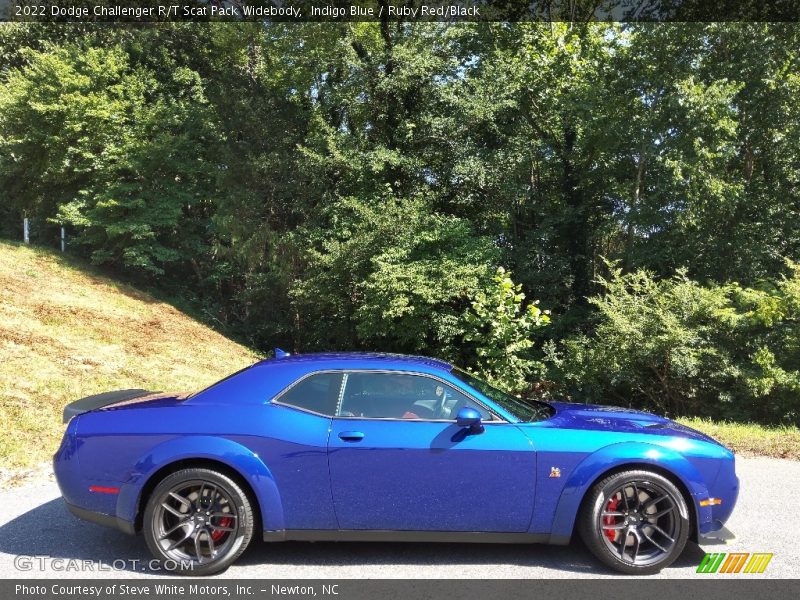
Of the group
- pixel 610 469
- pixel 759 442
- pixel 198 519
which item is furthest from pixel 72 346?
pixel 759 442

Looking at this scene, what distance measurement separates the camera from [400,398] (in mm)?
4262

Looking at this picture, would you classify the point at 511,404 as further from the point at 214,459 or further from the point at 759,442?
the point at 759,442

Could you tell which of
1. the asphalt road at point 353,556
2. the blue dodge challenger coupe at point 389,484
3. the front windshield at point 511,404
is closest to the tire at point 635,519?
the blue dodge challenger coupe at point 389,484

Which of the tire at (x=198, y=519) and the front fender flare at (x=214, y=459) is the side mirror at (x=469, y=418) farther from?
the tire at (x=198, y=519)

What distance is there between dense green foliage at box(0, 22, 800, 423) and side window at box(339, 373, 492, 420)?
9054 millimetres

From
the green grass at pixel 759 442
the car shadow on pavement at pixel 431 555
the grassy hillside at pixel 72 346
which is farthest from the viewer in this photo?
the grassy hillside at pixel 72 346

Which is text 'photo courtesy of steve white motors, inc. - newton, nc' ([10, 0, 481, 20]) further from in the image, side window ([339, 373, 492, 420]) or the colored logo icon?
the colored logo icon

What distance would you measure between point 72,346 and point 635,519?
1129cm

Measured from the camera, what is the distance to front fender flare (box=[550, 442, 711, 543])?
13.1ft

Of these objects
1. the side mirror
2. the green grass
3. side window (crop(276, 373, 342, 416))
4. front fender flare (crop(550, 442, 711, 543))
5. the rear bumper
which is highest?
side window (crop(276, 373, 342, 416))

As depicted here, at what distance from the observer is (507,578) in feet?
12.5

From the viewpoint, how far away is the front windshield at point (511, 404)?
4.34 m

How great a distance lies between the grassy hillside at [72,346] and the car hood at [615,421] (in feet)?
17.6
